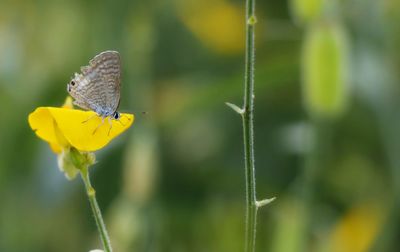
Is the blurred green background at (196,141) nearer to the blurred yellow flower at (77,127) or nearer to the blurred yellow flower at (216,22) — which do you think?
the blurred yellow flower at (216,22)

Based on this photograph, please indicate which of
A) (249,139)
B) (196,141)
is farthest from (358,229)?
(249,139)

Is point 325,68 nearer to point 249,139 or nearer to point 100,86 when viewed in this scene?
point 100,86

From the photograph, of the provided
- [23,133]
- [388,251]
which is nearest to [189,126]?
[23,133]

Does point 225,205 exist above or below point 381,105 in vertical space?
below

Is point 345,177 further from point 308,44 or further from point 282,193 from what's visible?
point 308,44

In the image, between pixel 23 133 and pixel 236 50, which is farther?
pixel 236 50

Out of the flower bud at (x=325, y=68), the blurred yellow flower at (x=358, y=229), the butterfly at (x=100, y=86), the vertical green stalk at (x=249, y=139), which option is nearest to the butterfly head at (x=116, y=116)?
the butterfly at (x=100, y=86)
